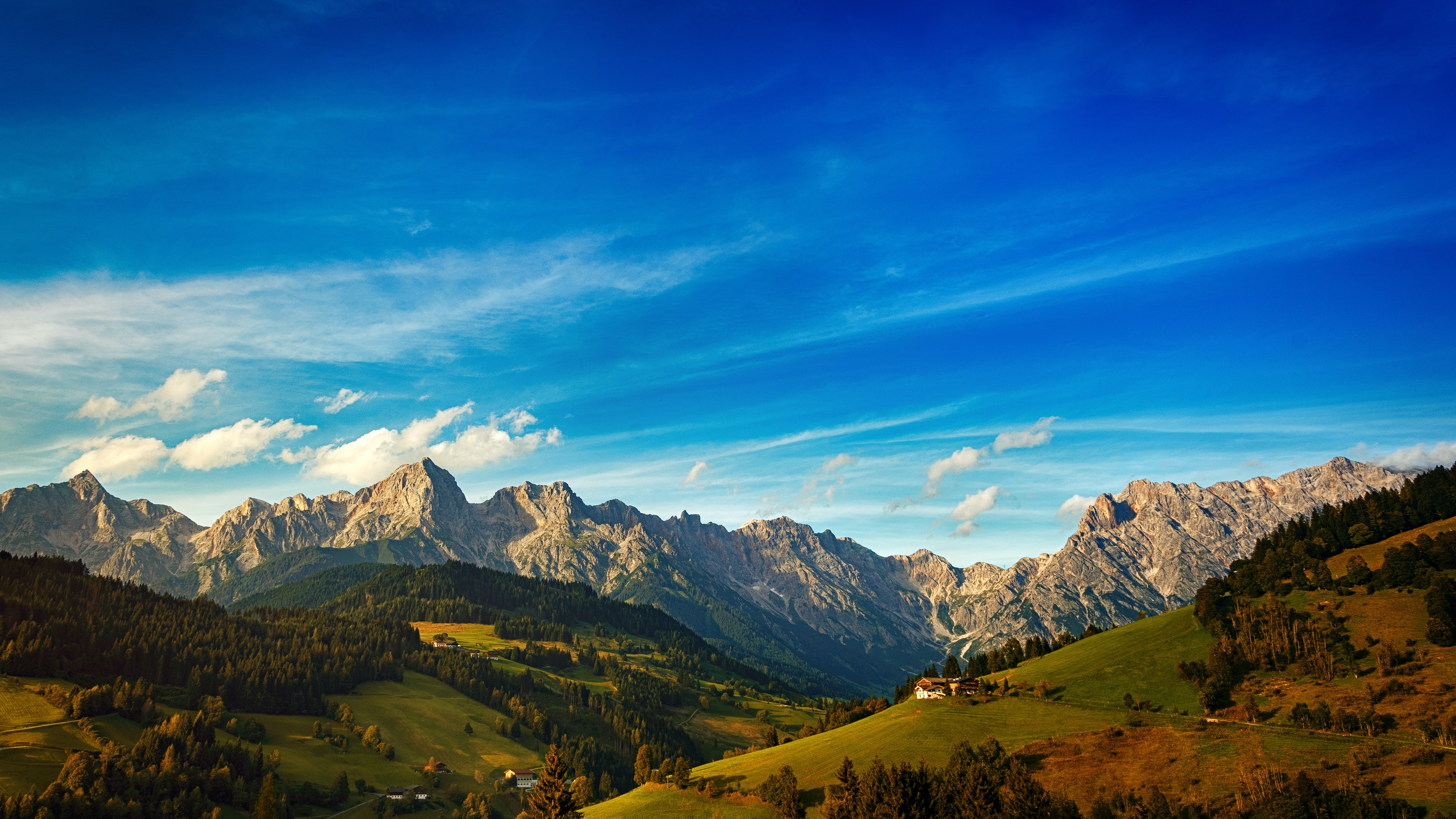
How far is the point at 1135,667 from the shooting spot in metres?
131

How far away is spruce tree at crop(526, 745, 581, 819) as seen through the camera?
336 ft

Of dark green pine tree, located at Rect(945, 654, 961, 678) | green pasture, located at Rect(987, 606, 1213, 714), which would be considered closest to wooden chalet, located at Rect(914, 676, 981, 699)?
green pasture, located at Rect(987, 606, 1213, 714)

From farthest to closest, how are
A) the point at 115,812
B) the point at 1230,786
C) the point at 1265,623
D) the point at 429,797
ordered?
the point at 429,797, the point at 115,812, the point at 1265,623, the point at 1230,786

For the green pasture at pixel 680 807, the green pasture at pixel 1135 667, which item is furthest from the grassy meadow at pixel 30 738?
the green pasture at pixel 1135 667

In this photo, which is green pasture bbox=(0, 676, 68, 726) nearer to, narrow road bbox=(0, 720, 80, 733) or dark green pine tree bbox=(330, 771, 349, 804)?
narrow road bbox=(0, 720, 80, 733)

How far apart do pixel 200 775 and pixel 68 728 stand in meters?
31.8

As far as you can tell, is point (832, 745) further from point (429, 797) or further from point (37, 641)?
point (37, 641)

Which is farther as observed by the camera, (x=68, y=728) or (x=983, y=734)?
(x=68, y=728)

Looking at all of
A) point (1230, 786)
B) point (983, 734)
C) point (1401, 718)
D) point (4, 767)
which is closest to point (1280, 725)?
point (1401, 718)

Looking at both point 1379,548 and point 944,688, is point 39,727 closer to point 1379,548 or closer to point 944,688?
point 944,688

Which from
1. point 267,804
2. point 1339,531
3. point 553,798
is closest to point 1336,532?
point 1339,531

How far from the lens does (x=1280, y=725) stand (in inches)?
4006

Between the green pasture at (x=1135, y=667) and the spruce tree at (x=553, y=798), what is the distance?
78.9 m

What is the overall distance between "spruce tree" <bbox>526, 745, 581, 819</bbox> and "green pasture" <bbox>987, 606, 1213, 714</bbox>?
78889mm
